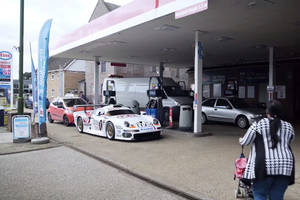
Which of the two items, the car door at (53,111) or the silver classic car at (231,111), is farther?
the car door at (53,111)

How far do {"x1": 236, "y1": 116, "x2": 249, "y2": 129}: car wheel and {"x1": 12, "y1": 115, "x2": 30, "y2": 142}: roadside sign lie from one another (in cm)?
906

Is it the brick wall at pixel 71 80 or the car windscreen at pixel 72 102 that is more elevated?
the brick wall at pixel 71 80

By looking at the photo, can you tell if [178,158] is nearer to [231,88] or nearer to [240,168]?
[240,168]

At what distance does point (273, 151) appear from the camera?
3.19 metres

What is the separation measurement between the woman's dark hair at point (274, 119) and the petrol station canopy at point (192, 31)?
490 centimetres

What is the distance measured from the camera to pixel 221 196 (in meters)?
4.43

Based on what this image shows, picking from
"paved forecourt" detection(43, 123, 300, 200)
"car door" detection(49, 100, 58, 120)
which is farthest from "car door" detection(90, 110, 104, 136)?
"car door" detection(49, 100, 58, 120)

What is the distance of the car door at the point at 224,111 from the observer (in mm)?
13344

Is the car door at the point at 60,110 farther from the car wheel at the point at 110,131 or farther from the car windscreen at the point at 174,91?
the car windscreen at the point at 174,91

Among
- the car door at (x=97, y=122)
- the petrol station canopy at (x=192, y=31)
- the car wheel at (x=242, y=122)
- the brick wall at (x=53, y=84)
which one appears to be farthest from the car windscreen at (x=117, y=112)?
the brick wall at (x=53, y=84)

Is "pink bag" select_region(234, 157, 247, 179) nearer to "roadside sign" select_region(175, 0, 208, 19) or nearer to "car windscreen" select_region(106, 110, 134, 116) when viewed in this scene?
"roadside sign" select_region(175, 0, 208, 19)

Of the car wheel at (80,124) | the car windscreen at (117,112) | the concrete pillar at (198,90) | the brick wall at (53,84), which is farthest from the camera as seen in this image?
the brick wall at (53,84)

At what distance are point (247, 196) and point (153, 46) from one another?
1125 centimetres

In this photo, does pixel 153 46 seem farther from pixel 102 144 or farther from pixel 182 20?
pixel 102 144
